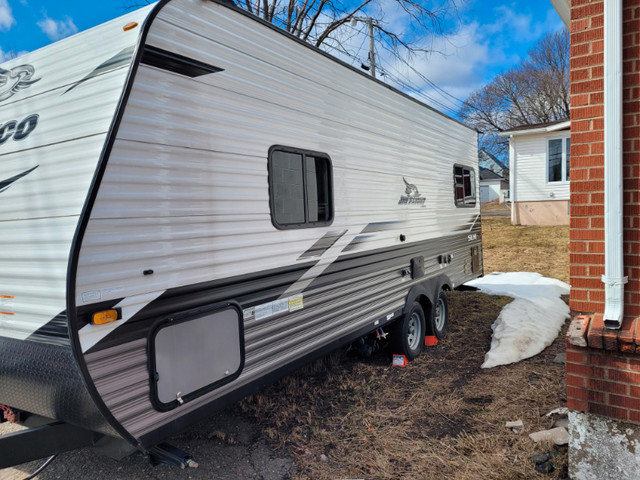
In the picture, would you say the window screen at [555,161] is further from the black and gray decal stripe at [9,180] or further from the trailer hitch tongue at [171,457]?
the black and gray decal stripe at [9,180]

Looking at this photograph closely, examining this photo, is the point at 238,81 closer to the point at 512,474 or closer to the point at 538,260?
the point at 512,474

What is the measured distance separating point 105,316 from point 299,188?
6.08ft

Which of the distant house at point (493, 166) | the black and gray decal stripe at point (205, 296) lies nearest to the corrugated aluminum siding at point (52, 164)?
the black and gray decal stripe at point (205, 296)

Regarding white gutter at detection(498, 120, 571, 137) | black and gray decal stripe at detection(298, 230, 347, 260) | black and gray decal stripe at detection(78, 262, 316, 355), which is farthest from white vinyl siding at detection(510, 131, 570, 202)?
black and gray decal stripe at detection(78, 262, 316, 355)

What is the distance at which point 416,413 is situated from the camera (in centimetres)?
415

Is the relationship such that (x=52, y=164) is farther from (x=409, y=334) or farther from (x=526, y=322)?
(x=526, y=322)

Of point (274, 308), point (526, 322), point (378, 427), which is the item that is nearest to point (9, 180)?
point (274, 308)

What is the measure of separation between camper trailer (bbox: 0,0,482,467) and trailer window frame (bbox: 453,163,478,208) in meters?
3.64

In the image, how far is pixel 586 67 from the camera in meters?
2.88

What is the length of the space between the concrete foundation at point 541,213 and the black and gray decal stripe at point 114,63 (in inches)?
691

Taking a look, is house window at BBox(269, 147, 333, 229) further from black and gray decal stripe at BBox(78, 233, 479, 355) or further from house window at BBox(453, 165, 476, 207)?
house window at BBox(453, 165, 476, 207)

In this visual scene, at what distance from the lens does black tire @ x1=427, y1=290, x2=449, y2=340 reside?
6079mm

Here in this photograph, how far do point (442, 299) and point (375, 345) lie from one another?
5.43ft

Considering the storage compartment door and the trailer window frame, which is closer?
the storage compartment door
